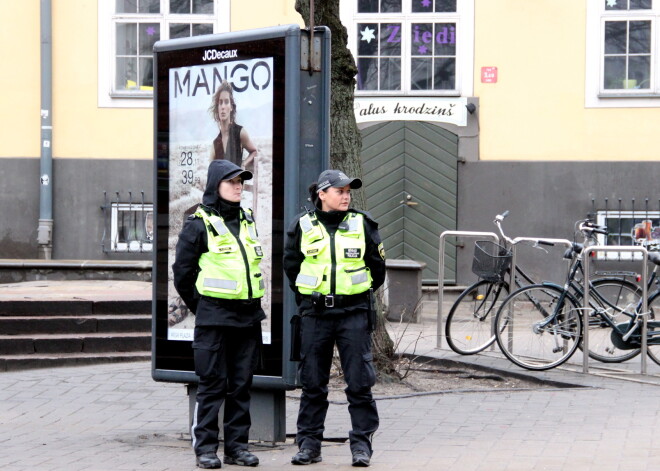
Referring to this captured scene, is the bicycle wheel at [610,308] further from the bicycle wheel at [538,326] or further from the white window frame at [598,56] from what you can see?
the white window frame at [598,56]

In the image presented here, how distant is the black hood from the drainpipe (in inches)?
429

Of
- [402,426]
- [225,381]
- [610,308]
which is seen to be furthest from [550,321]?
[225,381]

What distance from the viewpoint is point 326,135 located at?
24.5ft

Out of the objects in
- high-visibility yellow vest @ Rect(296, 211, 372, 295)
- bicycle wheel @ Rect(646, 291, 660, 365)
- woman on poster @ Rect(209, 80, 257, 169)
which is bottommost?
bicycle wheel @ Rect(646, 291, 660, 365)

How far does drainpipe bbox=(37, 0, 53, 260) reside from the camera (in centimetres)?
1741

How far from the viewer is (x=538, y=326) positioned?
10562 millimetres

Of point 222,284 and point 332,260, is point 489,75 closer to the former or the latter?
point 332,260

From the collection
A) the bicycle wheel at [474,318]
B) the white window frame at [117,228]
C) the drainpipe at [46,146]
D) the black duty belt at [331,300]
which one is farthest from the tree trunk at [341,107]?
the drainpipe at [46,146]

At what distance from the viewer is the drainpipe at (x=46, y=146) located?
17406 mm

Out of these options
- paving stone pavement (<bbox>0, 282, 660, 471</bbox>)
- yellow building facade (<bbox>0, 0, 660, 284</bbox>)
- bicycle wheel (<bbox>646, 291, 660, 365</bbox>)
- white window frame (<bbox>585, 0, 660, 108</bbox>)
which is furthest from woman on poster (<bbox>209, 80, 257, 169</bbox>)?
white window frame (<bbox>585, 0, 660, 108</bbox>)

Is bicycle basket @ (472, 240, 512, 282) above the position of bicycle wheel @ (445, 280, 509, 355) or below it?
above

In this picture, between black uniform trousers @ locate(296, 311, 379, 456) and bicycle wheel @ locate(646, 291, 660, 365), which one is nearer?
black uniform trousers @ locate(296, 311, 379, 456)

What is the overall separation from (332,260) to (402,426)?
173 cm

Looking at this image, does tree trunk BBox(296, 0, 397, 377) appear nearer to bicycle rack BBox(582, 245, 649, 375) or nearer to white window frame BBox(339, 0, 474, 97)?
bicycle rack BBox(582, 245, 649, 375)
